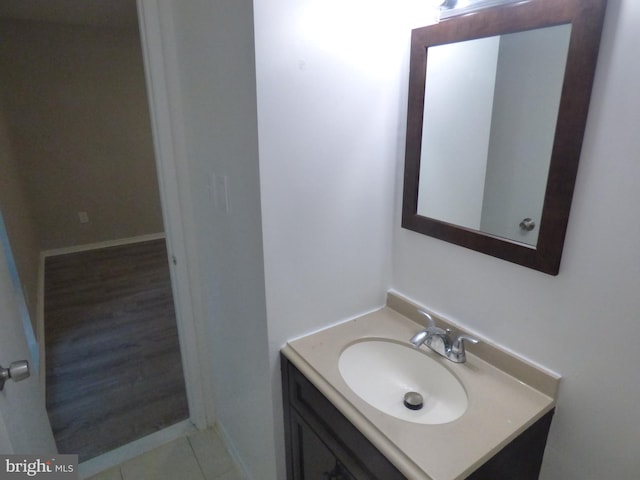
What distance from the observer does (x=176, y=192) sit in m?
1.53

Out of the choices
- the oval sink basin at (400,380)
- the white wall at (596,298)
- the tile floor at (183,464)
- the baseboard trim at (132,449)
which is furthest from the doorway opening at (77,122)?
the white wall at (596,298)

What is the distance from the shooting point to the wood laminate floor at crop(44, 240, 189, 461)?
1.90 meters

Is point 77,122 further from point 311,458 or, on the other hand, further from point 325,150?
point 311,458

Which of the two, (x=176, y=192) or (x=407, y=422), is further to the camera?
(x=176, y=192)

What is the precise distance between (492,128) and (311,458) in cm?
112

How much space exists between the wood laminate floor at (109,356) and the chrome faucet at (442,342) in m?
1.47

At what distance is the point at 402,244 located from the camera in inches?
51.4

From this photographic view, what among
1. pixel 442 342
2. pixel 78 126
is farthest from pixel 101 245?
pixel 442 342

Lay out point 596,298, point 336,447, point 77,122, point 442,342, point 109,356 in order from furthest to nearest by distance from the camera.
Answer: point 77,122 < point 109,356 < point 442,342 < point 336,447 < point 596,298

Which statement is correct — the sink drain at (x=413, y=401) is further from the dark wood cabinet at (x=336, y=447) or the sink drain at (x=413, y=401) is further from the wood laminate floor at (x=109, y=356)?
the wood laminate floor at (x=109, y=356)

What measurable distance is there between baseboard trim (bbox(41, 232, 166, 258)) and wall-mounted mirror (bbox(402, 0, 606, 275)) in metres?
3.80

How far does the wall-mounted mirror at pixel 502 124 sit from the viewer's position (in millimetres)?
820

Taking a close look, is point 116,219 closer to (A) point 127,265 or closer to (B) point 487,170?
(A) point 127,265

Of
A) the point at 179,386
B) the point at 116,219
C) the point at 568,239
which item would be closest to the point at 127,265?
the point at 116,219
